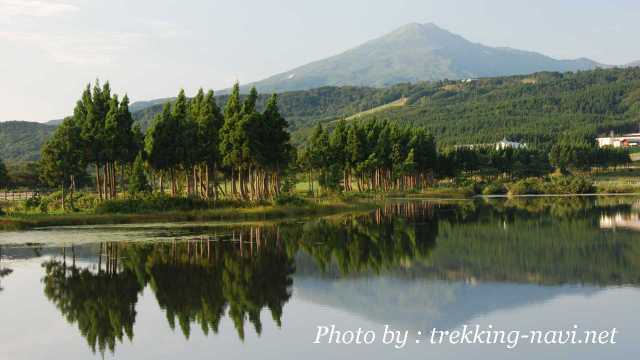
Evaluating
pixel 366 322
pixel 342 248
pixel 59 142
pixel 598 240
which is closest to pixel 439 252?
pixel 342 248

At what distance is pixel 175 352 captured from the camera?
67.2 ft

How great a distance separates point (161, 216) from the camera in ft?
212

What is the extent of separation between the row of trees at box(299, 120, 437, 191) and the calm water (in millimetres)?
53358

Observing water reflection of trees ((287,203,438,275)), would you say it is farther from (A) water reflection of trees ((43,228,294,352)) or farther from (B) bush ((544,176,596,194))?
(B) bush ((544,176,596,194))

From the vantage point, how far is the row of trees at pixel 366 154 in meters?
109

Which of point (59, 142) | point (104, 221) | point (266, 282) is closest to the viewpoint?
point (266, 282)

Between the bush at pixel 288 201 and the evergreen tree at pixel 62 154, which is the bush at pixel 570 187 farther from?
the evergreen tree at pixel 62 154

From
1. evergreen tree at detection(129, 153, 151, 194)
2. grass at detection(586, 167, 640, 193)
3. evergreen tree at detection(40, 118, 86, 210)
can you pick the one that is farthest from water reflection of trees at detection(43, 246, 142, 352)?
grass at detection(586, 167, 640, 193)

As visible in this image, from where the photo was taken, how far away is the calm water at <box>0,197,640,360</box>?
69.6ft

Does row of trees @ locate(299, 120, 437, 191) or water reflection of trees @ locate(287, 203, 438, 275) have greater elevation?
row of trees @ locate(299, 120, 437, 191)

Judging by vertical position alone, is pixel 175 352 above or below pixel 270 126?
below

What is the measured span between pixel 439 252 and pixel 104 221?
99.0 ft

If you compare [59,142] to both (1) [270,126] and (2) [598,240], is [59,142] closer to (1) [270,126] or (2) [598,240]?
(1) [270,126]

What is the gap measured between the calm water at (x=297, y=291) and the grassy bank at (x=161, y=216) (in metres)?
6.14
